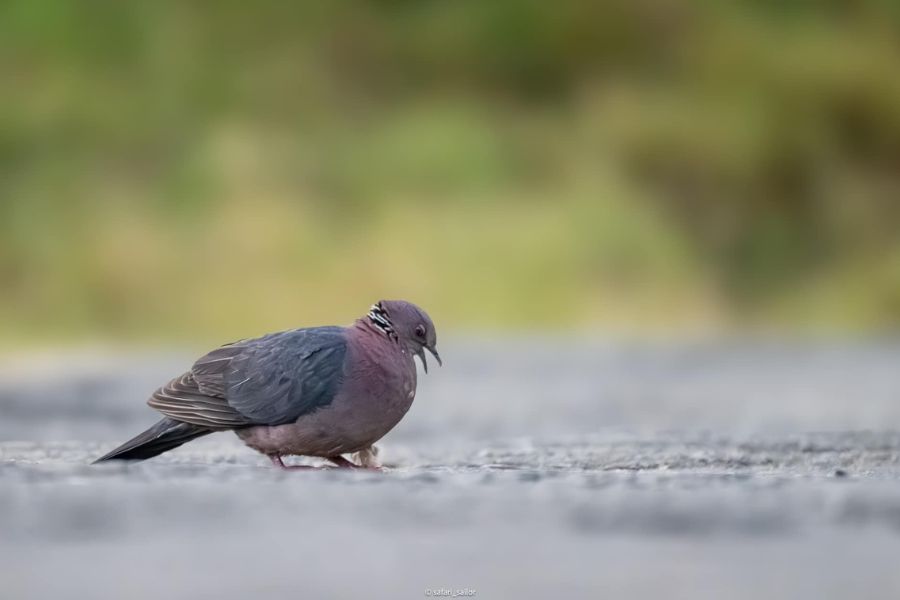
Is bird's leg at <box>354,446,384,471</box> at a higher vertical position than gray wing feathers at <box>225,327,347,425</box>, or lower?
lower

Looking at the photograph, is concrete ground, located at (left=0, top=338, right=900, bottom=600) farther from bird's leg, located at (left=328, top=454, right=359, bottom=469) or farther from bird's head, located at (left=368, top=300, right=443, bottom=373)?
bird's head, located at (left=368, top=300, right=443, bottom=373)

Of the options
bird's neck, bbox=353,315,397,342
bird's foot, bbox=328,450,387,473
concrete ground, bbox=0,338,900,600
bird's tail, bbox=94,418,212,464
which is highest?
bird's neck, bbox=353,315,397,342

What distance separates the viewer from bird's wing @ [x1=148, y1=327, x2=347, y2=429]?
178 inches

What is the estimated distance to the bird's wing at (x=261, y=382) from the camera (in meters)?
4.52

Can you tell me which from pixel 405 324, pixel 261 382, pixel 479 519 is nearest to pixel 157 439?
pixel 261 382

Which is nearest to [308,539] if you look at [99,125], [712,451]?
[712,451]

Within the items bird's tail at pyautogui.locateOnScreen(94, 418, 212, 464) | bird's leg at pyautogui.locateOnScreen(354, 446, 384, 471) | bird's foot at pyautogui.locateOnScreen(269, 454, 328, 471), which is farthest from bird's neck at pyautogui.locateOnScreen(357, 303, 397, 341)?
bird's tail at pyautogui.locateOnScreen(94, 418, 212, 464)

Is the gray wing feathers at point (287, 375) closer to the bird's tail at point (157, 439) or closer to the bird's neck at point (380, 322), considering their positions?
the bird's neck at point (380, 322)

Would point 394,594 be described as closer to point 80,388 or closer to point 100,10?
point 80,388

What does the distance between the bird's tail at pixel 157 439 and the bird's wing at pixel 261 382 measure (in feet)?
0.25

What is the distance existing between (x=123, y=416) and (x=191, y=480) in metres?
3.77

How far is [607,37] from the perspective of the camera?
1834cm

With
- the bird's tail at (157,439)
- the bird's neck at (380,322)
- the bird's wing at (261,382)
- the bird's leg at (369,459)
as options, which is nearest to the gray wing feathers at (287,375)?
the bird's wing at (261,382)

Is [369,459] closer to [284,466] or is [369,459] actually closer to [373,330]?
[284,466]
